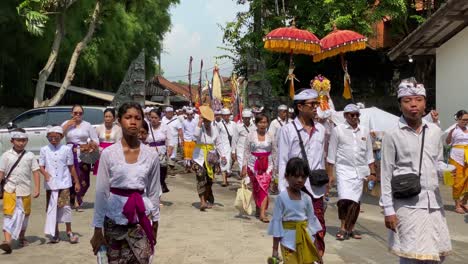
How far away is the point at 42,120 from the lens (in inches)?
645

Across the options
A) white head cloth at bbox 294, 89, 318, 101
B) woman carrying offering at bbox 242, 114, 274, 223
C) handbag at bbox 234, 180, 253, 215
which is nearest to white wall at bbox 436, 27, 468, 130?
woman carrying offering at bbox 242, 114, 274, 223

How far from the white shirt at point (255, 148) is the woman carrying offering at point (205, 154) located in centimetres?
110

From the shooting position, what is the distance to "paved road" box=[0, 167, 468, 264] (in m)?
7.08

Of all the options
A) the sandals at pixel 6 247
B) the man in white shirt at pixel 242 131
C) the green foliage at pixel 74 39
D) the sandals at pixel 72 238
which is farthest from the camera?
the green foliage at pixel 74 39

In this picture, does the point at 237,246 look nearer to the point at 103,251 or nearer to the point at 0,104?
the point at 103,251

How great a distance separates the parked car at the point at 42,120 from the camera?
1598cm

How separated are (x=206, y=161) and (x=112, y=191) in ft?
20.1

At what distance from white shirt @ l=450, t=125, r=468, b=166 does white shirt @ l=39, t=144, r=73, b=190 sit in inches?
275

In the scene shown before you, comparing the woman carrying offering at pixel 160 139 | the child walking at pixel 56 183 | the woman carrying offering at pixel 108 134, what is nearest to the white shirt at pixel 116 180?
the child walking at pixel 56 183

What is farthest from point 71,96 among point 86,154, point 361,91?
point 86,154

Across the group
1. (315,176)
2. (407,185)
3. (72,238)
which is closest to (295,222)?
(315,176)

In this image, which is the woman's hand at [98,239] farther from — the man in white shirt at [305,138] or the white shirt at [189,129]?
the white shirt at [189,129]

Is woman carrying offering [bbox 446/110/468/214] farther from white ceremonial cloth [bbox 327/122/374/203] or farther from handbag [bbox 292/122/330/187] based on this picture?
handbag [bbox 292/122/330/187]

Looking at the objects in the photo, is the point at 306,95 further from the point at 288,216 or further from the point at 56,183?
the point at 56,183
